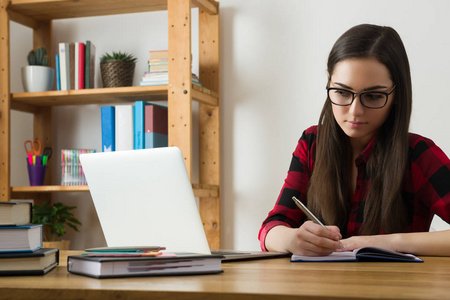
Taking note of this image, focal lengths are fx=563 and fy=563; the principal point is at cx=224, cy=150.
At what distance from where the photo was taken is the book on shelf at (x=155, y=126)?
8.80 ft

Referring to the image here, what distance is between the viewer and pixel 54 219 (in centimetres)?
287

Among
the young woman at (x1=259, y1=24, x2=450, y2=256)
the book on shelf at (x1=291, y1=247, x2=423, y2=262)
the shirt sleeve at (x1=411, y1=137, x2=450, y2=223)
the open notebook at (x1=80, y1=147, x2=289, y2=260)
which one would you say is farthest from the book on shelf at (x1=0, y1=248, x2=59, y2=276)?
the shirt sleeve at (x1=411, y1=137, x2=450, y2=223)

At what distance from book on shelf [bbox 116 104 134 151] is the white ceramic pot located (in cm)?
47

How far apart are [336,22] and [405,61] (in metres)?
1.21

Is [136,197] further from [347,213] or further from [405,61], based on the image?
[405,61]

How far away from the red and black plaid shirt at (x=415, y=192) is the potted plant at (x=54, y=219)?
1.45m

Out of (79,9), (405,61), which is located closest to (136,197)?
(405,61)

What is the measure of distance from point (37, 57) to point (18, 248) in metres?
2.28

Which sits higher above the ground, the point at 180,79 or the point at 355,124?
the point at 180,79

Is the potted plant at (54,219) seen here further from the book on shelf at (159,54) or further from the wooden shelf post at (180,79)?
the book on shelf at (159,54)

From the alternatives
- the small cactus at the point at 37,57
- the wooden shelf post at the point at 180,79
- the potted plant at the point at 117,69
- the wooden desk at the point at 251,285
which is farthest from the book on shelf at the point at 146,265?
the small cactus at the point at 37,57

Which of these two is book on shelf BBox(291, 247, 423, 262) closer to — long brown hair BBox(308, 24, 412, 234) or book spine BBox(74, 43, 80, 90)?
long brown hair BBox(308, 24, 412, 234)

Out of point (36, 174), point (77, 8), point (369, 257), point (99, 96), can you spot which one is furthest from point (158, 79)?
point (369, 257)

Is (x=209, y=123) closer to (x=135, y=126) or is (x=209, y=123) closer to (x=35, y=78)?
(x=135, y=126)
